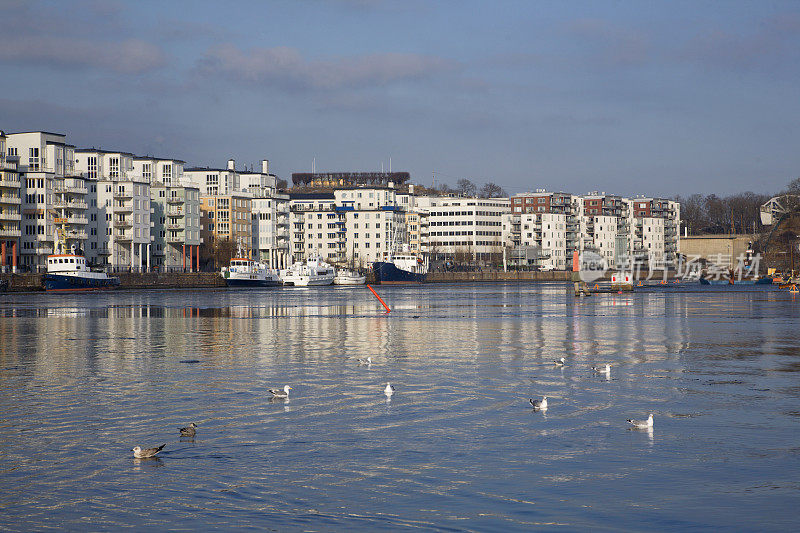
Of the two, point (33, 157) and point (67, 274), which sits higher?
point (33, 157)

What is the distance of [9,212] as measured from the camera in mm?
140375

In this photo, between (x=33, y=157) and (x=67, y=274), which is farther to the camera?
(x=33, y=157)

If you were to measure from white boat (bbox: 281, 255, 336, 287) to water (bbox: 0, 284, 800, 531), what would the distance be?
450ft

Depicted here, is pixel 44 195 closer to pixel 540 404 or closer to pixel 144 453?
pixel 540 404

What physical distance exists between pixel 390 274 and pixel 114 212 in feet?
198

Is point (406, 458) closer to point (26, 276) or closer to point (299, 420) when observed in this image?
point (299, 420)

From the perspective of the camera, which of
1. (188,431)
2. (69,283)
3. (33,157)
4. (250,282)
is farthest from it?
(250,282)

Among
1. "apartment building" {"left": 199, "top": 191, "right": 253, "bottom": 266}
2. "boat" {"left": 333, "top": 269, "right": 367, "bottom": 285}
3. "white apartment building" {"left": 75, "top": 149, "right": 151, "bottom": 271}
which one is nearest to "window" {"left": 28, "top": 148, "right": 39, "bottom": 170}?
"white apartment building" {"left": 75, "top": 149, "right": 151, "bottom": 271}

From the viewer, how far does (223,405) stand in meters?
24.0

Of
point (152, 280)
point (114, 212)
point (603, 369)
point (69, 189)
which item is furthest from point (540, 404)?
point (114, 212)

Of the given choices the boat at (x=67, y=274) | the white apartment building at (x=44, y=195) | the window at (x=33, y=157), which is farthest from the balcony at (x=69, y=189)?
the boat at (x=67, y=274)

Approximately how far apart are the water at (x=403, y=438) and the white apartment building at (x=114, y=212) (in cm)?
12527

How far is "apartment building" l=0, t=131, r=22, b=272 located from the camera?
455 feet

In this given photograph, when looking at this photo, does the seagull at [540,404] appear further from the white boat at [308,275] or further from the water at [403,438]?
the white boat at [308,275]
